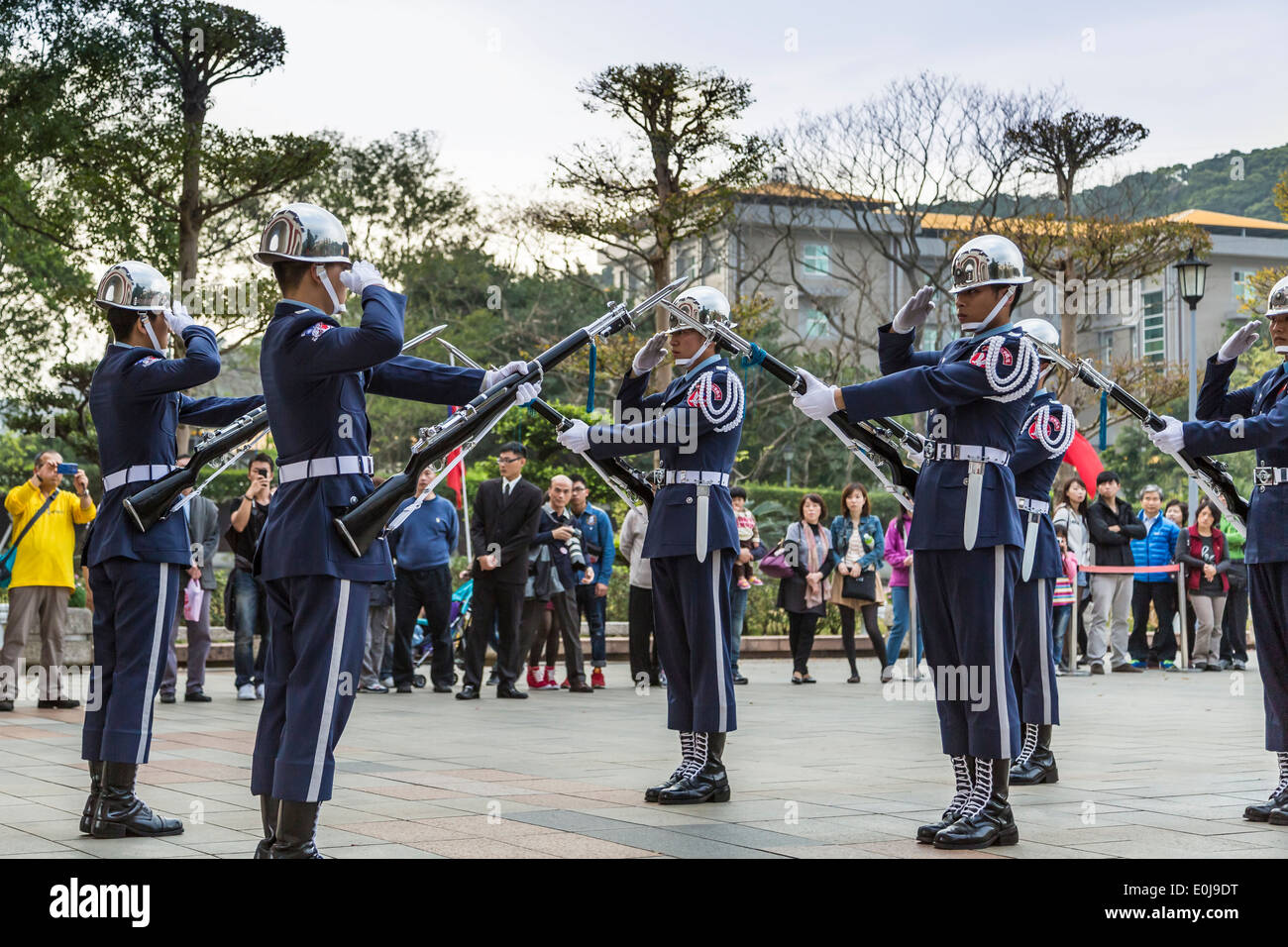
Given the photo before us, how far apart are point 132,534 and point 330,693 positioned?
1785mm

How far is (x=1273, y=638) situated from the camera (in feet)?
22.3

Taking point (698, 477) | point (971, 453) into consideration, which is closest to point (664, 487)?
point (698, 477)

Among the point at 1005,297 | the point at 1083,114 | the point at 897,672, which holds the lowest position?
the point at 897,672

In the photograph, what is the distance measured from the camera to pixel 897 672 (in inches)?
626

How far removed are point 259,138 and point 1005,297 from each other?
50.5ft

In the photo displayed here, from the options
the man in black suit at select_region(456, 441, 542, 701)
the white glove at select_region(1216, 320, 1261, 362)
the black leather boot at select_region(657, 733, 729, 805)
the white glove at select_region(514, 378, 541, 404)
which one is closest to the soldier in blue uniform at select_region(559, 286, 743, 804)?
the black leather boot at select_region(657, 733, 729, 805)

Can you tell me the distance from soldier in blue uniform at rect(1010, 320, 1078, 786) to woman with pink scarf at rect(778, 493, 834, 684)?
7334 mm

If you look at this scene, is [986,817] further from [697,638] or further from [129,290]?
[129,290]

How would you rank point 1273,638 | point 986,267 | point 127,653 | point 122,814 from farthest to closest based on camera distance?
point 1273,638
point 127,653
point 986,267
point 122,814

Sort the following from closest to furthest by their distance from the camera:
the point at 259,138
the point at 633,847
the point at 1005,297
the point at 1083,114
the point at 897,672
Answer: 1. the point at 633,847
2. the point at 1005,297
3. the point at 897,672
4. the point at 259,138
5. the point at 1083,114

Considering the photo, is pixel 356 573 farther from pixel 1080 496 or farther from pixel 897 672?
pixel 1080 496

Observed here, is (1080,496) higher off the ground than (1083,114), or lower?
lower

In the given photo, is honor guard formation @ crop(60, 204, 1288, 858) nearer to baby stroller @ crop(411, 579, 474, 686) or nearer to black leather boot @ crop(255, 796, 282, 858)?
black leather boot @ crop(255, 796, 282, 858)
